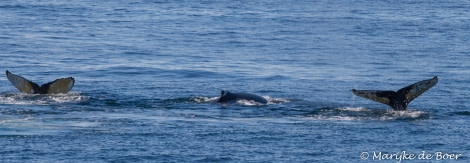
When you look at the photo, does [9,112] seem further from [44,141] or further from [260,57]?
[260,57]

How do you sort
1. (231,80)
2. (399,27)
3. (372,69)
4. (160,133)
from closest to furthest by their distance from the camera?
(160,133), (231,80), (372,69), (399,27)

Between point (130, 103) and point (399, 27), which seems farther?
point (399, 27)

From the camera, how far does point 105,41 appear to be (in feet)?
137

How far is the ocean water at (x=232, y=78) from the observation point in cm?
1930

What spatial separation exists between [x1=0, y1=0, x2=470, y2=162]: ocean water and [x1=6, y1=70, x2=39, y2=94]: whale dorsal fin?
36 centimetres

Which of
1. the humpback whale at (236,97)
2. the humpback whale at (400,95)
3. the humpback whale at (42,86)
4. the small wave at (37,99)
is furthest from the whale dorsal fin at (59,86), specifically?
the humpback whale at (400,95)

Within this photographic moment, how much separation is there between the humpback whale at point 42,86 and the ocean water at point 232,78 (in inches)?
11.3

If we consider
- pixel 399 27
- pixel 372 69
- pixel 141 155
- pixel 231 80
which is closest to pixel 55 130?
pixel 141 155

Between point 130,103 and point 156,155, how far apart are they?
243 inches

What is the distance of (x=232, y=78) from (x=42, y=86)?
685 cm

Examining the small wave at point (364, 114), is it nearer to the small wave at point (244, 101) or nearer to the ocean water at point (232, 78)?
the ocean water at point (232, 78)

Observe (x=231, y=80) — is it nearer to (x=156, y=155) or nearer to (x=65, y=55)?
(x=65, y=55)

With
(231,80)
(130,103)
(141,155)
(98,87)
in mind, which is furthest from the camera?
(231,80)

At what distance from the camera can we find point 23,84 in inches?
994
